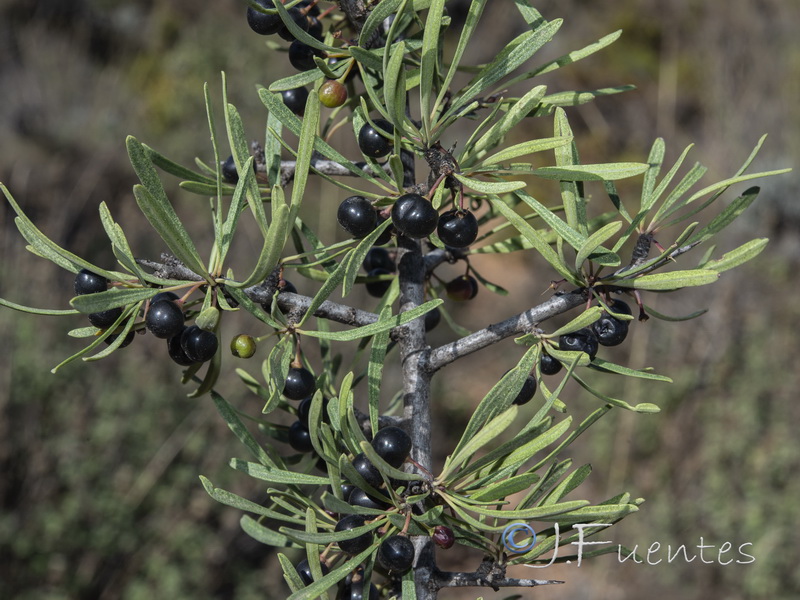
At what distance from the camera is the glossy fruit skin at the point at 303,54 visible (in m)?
0.64

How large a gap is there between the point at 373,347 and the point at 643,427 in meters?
3.27

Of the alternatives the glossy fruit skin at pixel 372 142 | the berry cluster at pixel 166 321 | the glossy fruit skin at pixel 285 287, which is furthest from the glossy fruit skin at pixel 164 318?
the glossy fruit skin at pixel 372 142

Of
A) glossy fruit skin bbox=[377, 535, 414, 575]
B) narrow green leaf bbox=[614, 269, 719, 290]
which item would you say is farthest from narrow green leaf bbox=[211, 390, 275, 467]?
narrow green leaf bbox=[614, 269, 719, 290]

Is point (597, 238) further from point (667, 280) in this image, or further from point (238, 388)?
point (238, 388)

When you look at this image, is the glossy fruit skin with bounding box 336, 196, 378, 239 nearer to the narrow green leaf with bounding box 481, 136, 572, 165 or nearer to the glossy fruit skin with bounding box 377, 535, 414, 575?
the narrow green leaf with bounding box 481, 136, 572, 165

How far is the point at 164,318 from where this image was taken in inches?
20.5

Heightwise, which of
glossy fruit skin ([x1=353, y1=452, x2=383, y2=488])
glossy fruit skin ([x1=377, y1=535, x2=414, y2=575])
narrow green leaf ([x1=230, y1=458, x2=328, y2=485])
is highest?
glossy fruit skin ([x1=353, y1=452, x2=383, y2=488])

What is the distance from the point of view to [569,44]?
19.1 feet

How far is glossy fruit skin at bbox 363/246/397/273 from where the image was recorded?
777 mm

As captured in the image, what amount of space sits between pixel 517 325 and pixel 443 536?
0.64ft

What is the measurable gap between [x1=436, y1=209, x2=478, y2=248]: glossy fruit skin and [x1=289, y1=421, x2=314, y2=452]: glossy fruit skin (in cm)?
24

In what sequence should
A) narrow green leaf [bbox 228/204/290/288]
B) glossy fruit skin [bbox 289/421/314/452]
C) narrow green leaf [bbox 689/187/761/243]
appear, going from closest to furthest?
narrow green leaf [bbox 228/204/290/288]
narrow green leaf [bbox 689/187/761/243]
glossy fruit skin [bbox 289/421/314/452]

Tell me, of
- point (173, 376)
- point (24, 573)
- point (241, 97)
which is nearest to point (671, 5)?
point (241, 97)

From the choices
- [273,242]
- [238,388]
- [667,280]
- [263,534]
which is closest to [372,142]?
[273,242]
